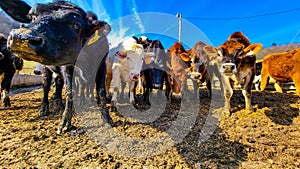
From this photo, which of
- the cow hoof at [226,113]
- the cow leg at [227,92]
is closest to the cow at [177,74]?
the cow leg at [227,92]

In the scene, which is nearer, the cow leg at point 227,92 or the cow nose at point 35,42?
the cow nose at point 35,42

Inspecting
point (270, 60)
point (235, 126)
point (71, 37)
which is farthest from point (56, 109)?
point (270, 60)

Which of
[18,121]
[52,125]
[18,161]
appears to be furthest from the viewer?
[18,121]

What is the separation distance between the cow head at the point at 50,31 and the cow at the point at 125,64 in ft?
5.93

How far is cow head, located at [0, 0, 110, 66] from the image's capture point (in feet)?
6.34

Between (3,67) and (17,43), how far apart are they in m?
4.10

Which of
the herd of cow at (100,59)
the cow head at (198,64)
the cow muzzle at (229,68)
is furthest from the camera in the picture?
the cow head at (198,64)

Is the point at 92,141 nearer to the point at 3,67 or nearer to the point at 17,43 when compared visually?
the point at 17,43

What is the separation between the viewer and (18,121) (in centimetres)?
371

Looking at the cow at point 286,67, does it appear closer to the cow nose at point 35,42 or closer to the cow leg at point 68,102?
the cow leg at point 68,102

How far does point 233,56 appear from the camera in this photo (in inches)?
184

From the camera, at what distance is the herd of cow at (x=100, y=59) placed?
7.27 ft

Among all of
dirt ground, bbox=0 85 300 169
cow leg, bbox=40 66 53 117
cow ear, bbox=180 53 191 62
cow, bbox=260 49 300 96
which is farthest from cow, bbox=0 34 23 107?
cow, bbox=260 49 300 96

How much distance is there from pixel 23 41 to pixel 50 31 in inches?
15.1
